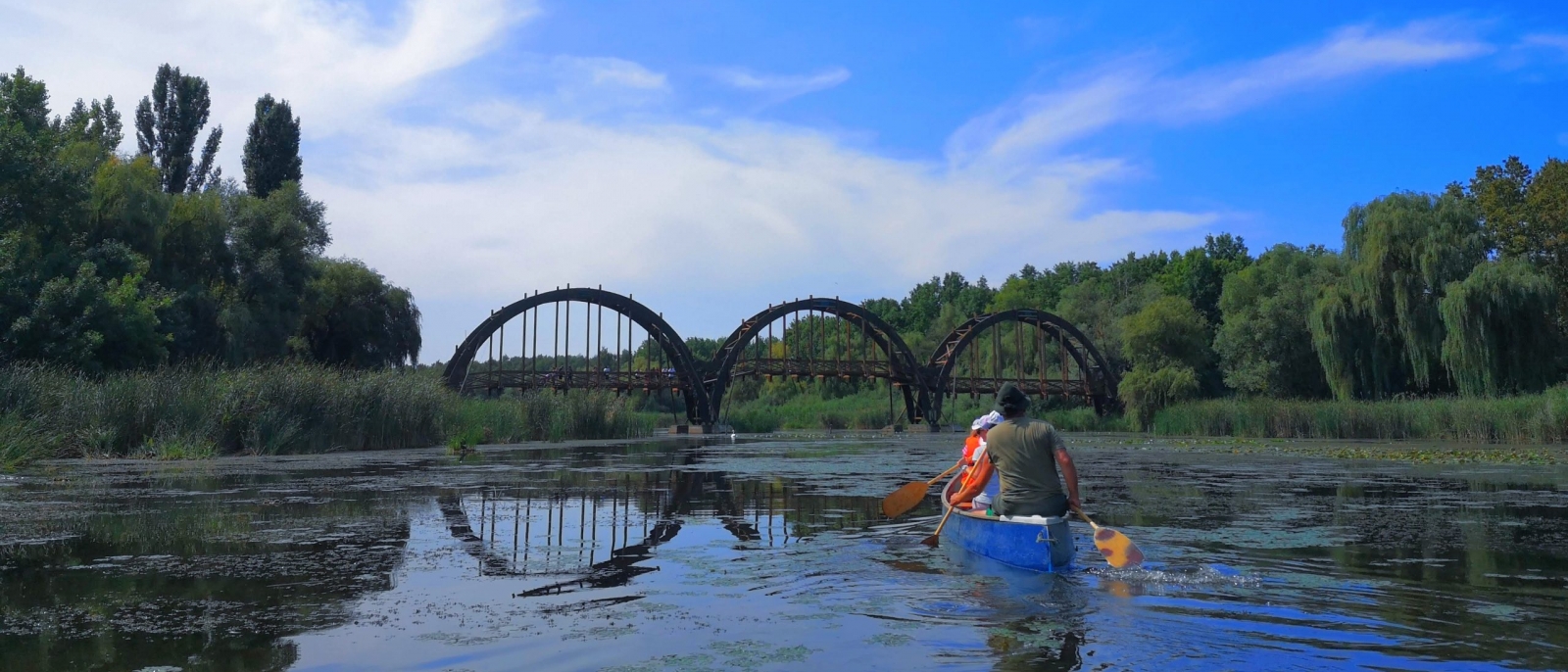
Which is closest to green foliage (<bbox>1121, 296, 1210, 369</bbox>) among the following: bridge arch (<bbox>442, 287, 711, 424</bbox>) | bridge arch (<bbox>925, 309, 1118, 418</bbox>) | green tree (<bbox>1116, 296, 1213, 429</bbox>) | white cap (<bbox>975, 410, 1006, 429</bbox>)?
green tree (<bbox>1116, 296, 1213, 429</bbox>)

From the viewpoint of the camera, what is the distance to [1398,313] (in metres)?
39.9

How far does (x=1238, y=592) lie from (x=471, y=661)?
5103mm

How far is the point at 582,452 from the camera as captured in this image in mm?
30469

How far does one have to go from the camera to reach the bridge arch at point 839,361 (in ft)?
204

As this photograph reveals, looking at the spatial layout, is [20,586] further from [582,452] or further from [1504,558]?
[582,452]

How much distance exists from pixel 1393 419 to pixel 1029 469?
109 ft

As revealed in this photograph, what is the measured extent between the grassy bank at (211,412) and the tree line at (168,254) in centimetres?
312

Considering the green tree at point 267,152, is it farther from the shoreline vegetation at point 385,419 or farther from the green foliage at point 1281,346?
the green foliage at point 1281,346

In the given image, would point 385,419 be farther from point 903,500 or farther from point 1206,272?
point 1206,272

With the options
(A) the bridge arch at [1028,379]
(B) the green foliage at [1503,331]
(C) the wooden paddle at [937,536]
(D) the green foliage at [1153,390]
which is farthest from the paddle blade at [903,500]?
(A) the bridge arch at [1028,379]

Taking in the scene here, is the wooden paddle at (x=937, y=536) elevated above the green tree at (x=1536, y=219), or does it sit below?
below

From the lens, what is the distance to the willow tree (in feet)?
130

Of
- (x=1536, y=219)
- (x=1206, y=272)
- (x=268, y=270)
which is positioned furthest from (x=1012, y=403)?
(x=1206, y=272)

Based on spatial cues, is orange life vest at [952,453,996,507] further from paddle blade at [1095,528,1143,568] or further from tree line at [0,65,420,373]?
tree line at [0,65,420,373]
